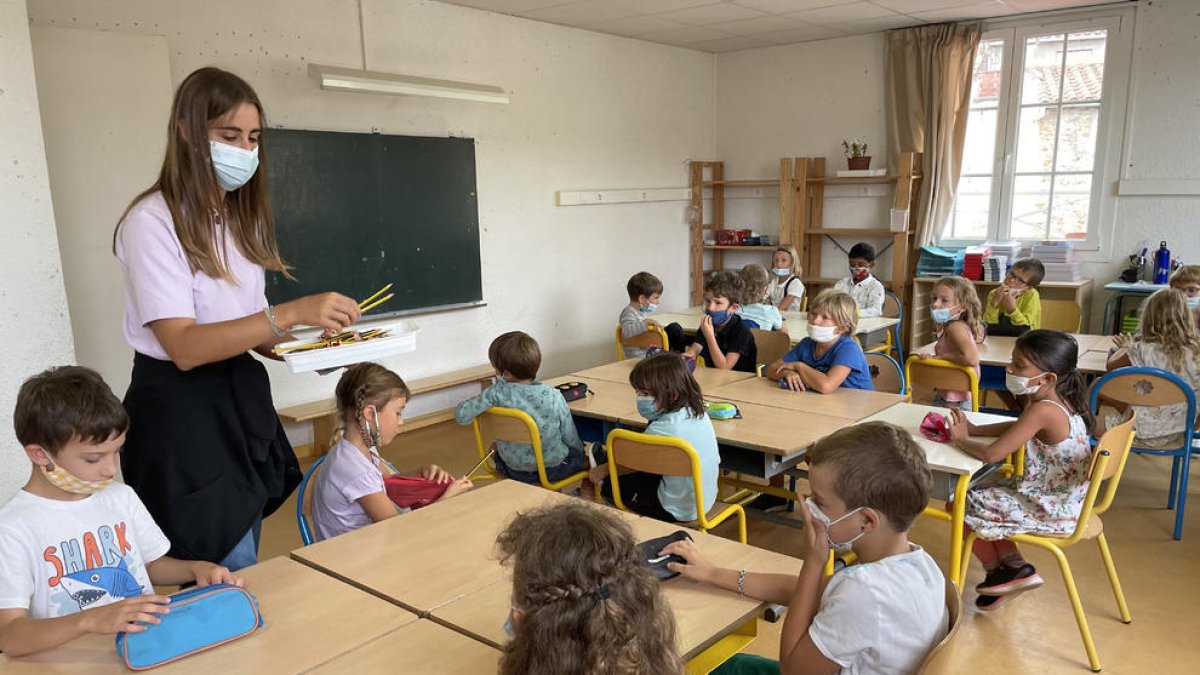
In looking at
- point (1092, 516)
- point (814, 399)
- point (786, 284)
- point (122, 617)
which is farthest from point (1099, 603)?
point (786, 284)

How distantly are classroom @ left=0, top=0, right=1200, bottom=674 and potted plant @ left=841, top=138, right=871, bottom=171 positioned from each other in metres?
0.08

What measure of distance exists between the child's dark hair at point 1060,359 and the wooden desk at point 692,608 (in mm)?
1529

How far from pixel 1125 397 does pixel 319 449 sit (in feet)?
14.2

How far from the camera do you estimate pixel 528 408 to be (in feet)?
10.4

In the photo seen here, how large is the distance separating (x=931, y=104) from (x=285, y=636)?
22.3 feet

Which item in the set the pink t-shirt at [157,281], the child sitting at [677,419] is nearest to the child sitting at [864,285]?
the child sitting at [677,419]

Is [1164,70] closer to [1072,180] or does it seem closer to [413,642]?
[1072,180]

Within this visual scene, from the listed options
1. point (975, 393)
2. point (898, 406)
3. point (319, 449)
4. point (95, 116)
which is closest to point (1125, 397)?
point (975, 393)

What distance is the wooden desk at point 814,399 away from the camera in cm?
320

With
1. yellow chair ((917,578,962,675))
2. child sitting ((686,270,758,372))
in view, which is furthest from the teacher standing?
child sitting ((686,270,758,372))

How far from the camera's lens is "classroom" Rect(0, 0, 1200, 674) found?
178cm

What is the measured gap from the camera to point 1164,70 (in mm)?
6012

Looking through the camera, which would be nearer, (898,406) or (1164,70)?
(898,406)

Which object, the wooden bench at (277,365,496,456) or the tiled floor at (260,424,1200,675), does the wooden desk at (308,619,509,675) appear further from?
the wooden bench at (277,365,496,456)
